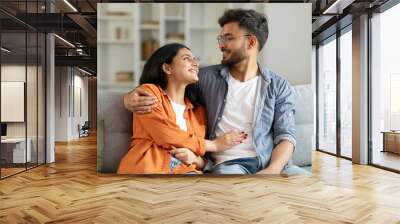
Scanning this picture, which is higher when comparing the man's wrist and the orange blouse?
the orange blouse

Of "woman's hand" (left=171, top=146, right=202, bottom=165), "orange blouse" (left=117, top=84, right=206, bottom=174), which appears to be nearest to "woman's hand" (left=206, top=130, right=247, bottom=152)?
"orange blouse" (left=117, top=84, right=206, bottom=174)

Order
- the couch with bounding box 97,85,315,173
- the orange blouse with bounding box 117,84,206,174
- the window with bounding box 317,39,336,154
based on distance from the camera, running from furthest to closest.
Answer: the window with bounding box 317,39,336,154 → the couch with bounding box 97,85,315,173 → the orange blouse with bounding box 117,84,206,174

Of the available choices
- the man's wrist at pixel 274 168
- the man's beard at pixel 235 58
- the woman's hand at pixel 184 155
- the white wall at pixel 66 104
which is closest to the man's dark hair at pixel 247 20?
the man's beard at pixel 235 58

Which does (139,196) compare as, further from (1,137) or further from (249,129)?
(1,137)

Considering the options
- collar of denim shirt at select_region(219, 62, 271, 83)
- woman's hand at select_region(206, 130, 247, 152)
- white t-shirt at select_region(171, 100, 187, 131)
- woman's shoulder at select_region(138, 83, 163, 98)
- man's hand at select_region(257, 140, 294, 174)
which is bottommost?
man's hand at select_region(257, 140, 294, 174)

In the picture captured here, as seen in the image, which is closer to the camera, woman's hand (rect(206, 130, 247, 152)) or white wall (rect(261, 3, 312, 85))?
woman's hand (rect(206, 130, 247, 152))

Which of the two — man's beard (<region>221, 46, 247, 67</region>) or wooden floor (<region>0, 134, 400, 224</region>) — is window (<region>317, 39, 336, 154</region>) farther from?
man's beard (<region>221, 46, 247, 67</region>)

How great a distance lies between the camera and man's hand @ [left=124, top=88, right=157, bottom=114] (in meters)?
6.48

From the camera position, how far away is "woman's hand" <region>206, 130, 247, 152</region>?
6566 mm

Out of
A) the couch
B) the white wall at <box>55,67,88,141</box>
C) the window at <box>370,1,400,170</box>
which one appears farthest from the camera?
the white wall at <box>55,67,88,141</box>

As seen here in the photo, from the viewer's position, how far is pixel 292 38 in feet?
22.5

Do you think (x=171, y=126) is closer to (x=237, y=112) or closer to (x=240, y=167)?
(x=237, y=112)

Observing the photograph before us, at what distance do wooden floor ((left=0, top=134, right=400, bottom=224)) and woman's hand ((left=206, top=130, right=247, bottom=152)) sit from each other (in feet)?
1.52

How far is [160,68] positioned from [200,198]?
2.33 m
